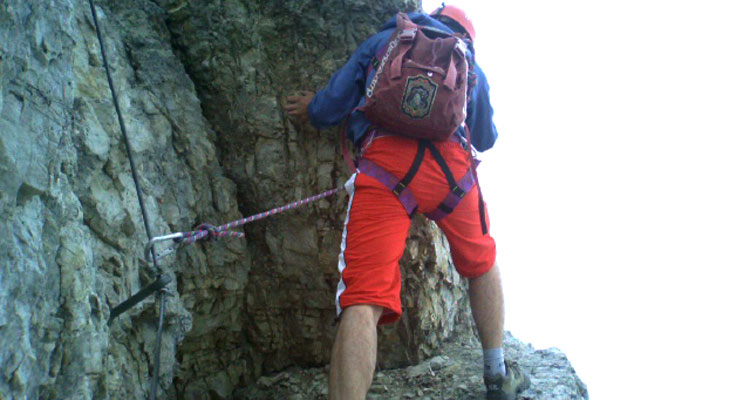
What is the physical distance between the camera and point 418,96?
311cm

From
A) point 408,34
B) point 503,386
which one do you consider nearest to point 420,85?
point 408,34

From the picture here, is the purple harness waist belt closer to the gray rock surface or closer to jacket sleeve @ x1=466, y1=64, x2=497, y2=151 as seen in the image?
jacket sleeve @ x1=466, y1=64, x2=497, y2=151

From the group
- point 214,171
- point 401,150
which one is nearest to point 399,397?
point 401,150

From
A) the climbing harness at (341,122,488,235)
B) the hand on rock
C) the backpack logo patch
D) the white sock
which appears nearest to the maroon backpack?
the backpack logo patch

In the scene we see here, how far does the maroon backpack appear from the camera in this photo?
10.2 ft

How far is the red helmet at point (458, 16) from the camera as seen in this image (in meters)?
3.60

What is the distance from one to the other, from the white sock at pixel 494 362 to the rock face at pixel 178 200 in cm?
86

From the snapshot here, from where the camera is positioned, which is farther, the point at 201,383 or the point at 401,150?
the point at 201,383

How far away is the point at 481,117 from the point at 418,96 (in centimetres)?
89

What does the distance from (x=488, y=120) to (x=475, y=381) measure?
1.79m

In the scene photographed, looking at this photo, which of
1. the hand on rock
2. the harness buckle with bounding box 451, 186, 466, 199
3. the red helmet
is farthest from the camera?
the hand on rock

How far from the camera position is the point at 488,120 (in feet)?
12.7

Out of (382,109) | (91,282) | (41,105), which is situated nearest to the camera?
(41,105)

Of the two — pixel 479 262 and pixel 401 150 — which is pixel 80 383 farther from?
pixel 479 262
